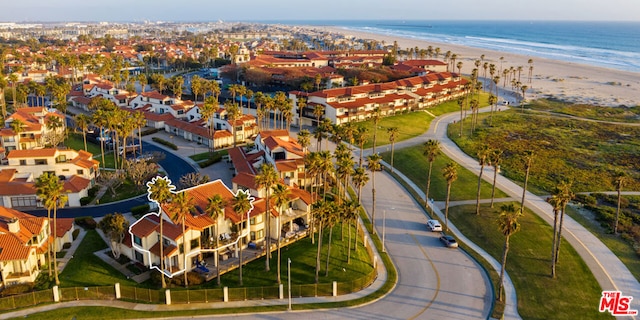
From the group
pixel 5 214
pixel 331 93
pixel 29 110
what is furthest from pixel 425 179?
pixel 29 110

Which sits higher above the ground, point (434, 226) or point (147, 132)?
point (147, 132)

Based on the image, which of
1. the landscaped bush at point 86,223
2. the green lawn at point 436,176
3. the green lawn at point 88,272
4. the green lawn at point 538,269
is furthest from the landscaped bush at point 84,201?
the green lawn at point 538,269

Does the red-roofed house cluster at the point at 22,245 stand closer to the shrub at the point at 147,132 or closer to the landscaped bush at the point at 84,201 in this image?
the landscaped bush at the point at 84,201

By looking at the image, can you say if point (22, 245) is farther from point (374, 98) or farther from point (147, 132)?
point (374, 98)

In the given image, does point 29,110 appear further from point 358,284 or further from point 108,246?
point 358,284

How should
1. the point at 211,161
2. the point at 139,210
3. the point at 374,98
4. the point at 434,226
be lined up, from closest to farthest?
the point at 434,226, the point at 139,210, the point at 211,161, the point at 374,98

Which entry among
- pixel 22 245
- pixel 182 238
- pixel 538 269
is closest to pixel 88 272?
pixel 22 245

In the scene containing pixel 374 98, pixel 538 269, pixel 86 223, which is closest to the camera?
pixel 538 269
